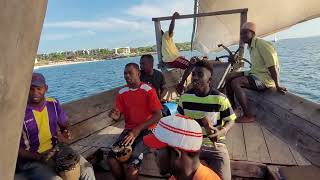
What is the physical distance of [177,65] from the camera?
938cm

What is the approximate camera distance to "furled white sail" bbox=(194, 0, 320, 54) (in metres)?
11.6

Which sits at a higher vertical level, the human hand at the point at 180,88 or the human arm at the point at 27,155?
the human arm at the point at 27,155

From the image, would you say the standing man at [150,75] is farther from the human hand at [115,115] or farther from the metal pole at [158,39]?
the metal pole at [158,39]

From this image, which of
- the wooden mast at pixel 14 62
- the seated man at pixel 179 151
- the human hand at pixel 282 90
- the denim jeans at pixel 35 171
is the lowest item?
the denim jeans at pixel 35 171

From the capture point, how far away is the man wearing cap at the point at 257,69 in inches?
223

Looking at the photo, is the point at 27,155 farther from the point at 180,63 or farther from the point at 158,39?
the point at 158,39

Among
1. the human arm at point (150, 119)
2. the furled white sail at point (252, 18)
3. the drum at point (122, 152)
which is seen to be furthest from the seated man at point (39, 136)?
the furled white sail at point (252, 18)

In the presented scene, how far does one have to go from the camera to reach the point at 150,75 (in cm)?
638

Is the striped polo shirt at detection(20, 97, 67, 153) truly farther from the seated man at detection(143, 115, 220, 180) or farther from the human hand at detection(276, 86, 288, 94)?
the human hand at detection(276, 86, 288, 94)

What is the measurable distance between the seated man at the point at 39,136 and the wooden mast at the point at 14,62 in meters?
2.60

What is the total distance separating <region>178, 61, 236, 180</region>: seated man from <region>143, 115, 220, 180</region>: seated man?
1.39 meters

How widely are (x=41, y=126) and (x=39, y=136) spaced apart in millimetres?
104

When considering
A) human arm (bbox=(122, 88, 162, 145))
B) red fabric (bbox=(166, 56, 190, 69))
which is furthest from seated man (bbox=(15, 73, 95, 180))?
red fabric (bbox=(166, 56, 190, 69))

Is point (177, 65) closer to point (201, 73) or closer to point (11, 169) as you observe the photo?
point (201, 73)
